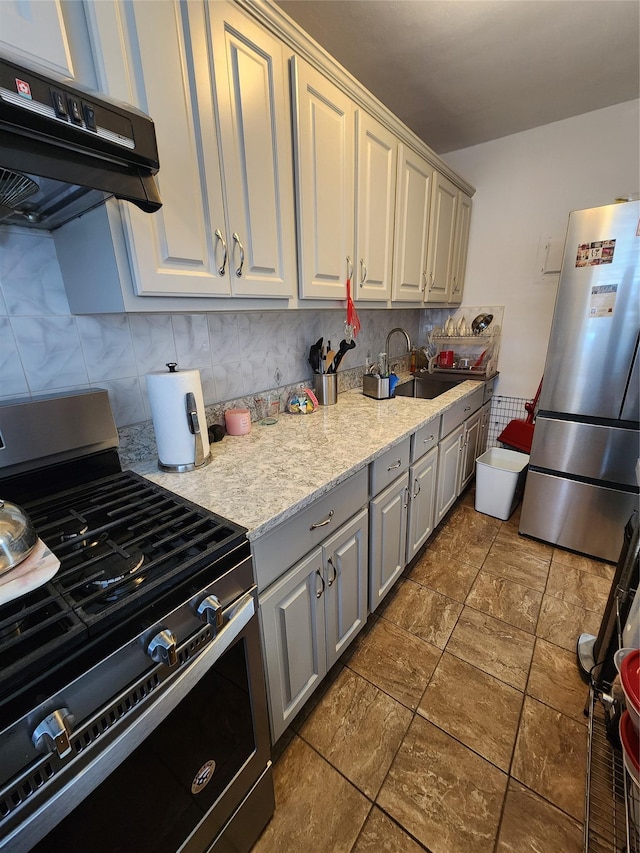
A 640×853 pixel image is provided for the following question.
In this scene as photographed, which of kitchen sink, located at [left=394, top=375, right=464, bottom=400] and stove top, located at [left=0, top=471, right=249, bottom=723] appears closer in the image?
stove top, located at [left=0, top=471, right=249, bottom=723]

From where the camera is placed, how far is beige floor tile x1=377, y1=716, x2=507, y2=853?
96cm

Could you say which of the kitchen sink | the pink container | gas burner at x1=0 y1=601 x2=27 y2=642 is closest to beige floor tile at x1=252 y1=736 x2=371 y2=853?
gas burner at x1=0 y1=601 x2=27 y2=642

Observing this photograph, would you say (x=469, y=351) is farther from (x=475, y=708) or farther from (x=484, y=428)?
(x=475, y=708)

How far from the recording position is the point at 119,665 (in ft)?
1.82

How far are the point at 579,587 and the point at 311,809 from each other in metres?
1.60

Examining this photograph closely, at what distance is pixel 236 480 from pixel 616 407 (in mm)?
1882

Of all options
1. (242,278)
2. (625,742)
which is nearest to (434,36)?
(242,278)

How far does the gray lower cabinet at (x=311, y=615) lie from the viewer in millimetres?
970

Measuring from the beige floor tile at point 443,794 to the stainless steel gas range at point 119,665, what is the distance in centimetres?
40

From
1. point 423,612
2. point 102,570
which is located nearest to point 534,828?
point 423,612

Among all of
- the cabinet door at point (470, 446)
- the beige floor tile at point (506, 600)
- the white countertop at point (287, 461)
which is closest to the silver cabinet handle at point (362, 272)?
the white countertop at point (287, 461)

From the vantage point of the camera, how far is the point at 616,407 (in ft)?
5.70

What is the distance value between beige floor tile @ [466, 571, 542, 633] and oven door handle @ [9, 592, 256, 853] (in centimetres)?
142

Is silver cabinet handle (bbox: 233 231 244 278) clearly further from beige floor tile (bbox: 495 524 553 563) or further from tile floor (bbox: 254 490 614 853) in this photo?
beige floor tile (bbox: 495 524 553 563)
